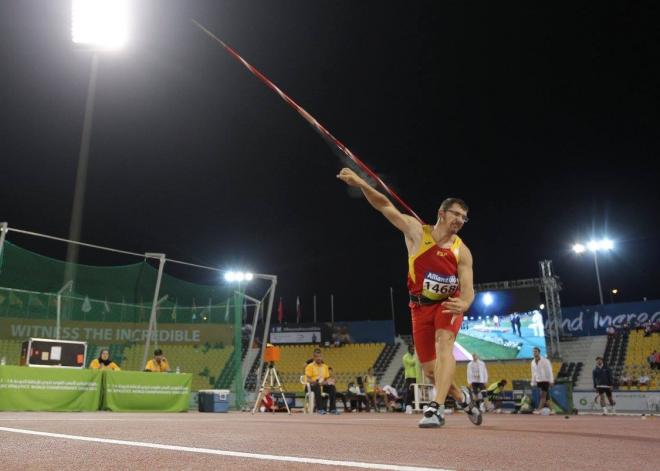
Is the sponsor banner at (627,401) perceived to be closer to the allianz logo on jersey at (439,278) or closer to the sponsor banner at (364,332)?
the sponsor banner at (364,332)

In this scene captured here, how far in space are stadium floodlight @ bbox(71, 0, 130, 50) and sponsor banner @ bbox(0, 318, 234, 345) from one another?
6045mm

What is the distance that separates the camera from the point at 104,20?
34.9 feet

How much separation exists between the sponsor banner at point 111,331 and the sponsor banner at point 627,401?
1175cm

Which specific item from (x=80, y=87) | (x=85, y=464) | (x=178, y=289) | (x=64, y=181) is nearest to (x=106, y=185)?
(x=64, y=181)

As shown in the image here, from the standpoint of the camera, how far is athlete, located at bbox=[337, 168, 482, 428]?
4.49 m

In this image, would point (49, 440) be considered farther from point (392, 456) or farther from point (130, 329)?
point (130, 329)

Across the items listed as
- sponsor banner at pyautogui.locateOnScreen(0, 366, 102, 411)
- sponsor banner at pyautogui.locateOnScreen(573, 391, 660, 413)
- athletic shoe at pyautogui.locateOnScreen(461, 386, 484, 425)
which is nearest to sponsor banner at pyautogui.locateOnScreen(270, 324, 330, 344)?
A: sponsor banner at pyautogui.locateOnScreen(573, 391, 660, 413)

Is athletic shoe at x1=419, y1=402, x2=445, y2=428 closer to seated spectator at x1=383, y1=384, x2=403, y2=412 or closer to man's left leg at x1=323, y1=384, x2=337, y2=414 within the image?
man's left leg at x1=323, y1=384, x2=337, y2=414

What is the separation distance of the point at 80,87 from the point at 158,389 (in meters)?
11.8

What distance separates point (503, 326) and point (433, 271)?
25.0 m

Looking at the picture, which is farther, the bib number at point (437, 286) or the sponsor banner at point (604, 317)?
the sponsor banner at point (604, 317)

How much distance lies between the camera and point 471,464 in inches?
79.1

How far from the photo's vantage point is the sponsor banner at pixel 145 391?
10867mm

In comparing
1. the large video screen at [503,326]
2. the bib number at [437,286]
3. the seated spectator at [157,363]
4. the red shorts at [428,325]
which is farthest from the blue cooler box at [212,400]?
the large video screen at [503,326]
